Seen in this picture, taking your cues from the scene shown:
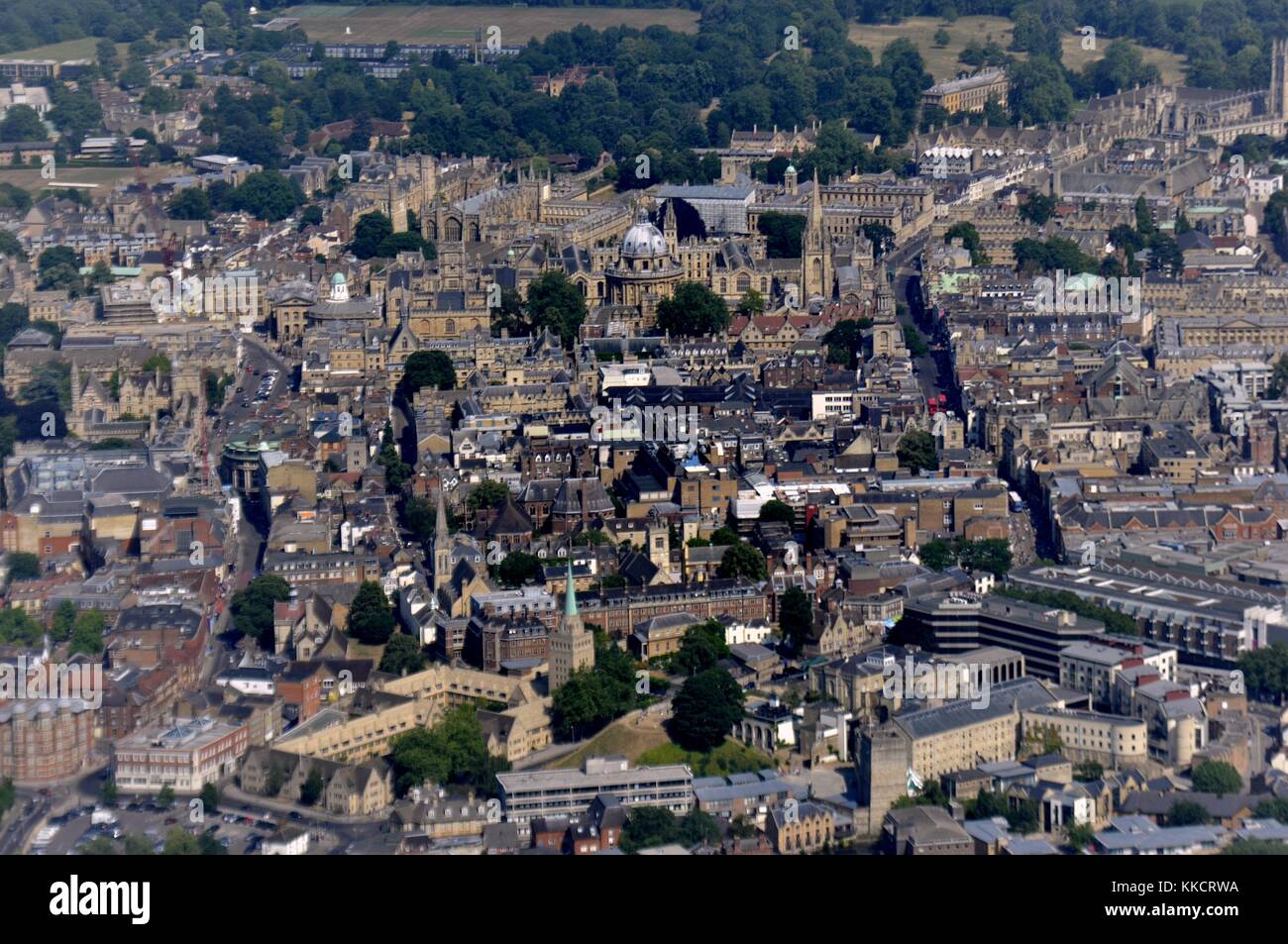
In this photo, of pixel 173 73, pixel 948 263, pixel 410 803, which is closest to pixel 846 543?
pixel 410 803

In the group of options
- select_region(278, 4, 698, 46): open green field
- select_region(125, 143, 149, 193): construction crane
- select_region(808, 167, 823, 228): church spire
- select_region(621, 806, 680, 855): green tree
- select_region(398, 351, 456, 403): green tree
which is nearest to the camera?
select_region(621, 806, 680, 855): green tree

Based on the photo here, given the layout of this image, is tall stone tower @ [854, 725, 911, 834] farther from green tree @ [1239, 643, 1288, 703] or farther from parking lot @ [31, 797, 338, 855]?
parking lot @ [31, 797, 338, 855]

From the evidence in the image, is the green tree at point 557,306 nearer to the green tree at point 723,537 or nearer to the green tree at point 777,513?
the green tree at point 777,513

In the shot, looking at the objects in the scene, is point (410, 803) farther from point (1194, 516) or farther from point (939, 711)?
point (1194, 516)

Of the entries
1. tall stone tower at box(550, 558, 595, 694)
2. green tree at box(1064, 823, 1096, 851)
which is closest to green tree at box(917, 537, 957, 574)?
tall stone tower at box(550, 558, 595, 694)

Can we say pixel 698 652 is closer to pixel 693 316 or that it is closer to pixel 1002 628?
pixel 1002 628
